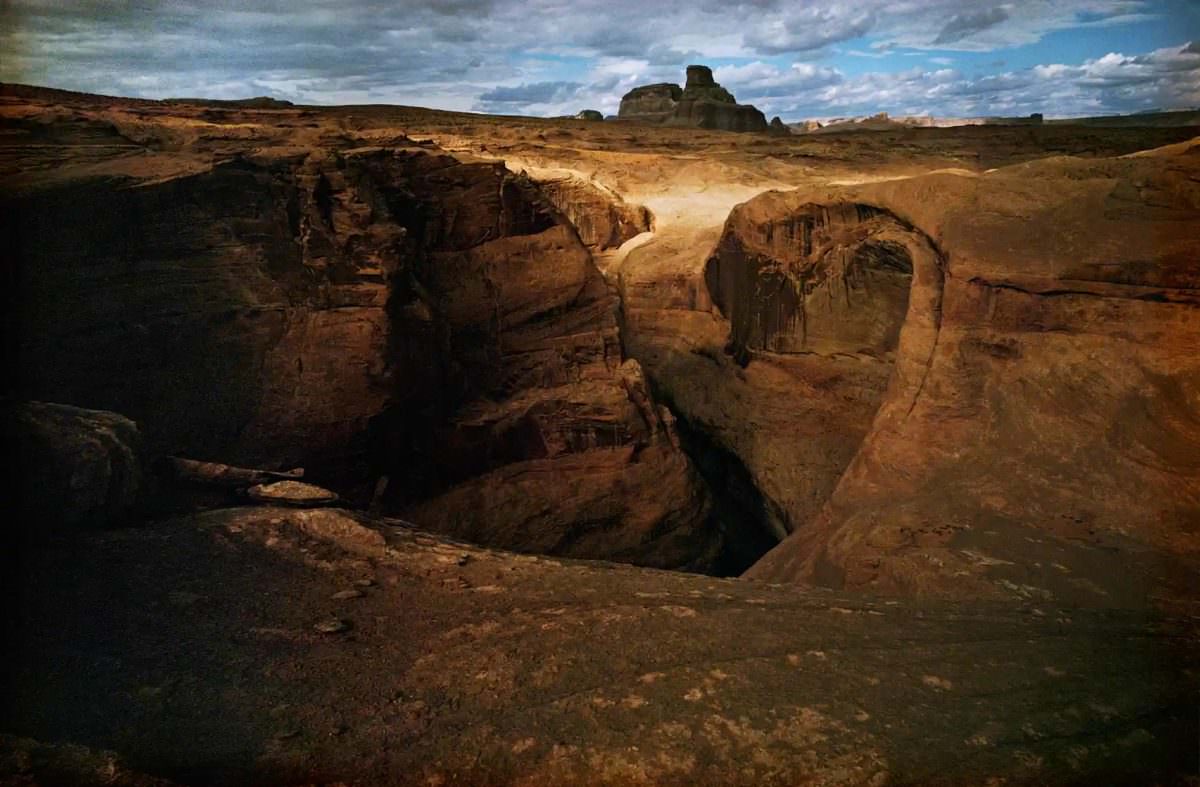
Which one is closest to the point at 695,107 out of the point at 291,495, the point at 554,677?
the point at 291,495

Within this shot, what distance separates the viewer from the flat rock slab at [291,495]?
150 inches

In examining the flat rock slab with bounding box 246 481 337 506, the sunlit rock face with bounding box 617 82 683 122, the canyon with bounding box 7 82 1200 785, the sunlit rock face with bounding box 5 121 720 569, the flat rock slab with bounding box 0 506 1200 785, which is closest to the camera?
the flat rock slab with bounding box 0 506 1200 785

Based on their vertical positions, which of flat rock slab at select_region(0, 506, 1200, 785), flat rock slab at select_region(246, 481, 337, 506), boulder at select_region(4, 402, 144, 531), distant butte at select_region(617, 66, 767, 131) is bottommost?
flat rock slab at select_region(246, 481, 337, 506)

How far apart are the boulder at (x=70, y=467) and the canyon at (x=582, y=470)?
0.06 ft

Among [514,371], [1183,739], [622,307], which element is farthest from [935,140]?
[1183,739]

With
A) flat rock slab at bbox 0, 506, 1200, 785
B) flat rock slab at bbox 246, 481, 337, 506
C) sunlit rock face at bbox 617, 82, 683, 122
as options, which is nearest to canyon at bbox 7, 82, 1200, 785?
flat rock slab at bbox 0, 506, 1200, 785

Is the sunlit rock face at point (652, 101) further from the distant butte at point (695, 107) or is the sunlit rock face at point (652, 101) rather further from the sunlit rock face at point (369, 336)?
the sunlit rock face at point (369, 336)

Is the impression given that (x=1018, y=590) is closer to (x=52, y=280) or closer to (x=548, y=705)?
(x=548, y=705)

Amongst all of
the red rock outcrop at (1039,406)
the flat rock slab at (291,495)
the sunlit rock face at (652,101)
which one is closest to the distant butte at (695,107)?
the sunlit rock face at (652,101)

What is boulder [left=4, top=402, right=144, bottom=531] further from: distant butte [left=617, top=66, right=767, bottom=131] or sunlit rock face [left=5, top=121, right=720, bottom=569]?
distant butte [left=617, top=66, right=767, bottom=131]

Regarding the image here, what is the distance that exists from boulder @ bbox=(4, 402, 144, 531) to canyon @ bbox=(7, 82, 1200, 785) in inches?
0.7

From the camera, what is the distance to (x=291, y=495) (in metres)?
3.85

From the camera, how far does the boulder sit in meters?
3.13

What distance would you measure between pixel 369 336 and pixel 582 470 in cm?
196
